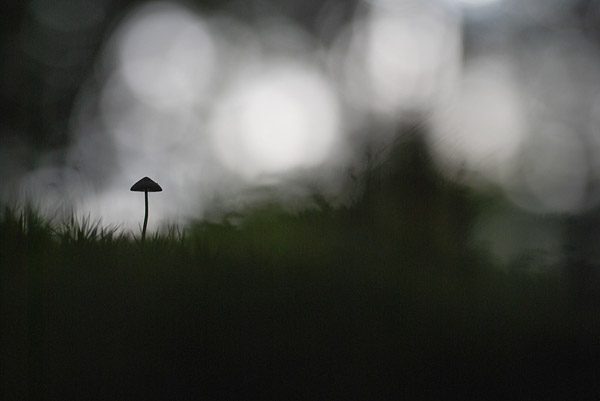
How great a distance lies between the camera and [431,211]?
857mm

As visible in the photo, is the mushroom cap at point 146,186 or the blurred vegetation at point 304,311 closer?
the blurred vegetation at point 304,311

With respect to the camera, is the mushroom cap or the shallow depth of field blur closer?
the shallow depth of field blur

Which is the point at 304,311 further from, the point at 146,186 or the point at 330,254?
the point at 146,186

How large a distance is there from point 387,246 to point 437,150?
23cm

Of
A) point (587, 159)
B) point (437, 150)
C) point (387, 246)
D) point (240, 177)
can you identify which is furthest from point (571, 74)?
point (240, 177)

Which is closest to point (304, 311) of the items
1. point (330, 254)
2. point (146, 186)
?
point (330, 254)

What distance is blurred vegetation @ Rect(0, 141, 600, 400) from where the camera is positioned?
55 centimetres

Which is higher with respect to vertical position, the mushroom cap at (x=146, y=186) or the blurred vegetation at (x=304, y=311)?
the mushroom cap at (x=146, y=186)

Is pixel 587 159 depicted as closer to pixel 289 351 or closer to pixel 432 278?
pixel 432 278

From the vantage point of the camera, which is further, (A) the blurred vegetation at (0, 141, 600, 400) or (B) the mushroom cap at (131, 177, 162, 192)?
(B) the mushroom cap at (131, 177, 162, 192)

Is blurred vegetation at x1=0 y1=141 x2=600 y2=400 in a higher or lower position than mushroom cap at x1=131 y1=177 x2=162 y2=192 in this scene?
lower

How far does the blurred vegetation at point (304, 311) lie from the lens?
55cm

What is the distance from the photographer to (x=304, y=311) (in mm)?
653

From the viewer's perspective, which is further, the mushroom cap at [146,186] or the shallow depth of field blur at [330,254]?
the mushroom cap at [146,186]
